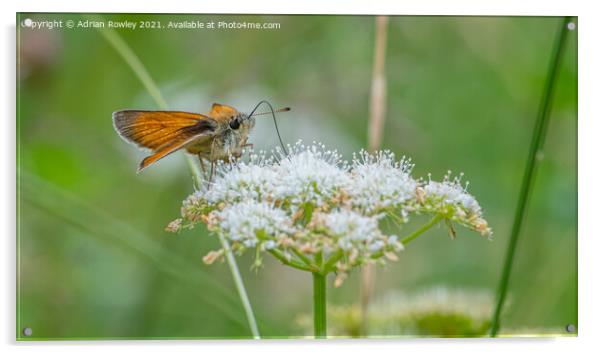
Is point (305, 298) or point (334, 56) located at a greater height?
point (334, 56)

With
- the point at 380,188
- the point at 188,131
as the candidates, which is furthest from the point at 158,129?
the point at 380,188

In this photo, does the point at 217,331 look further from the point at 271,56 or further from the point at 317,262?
the point at 271,56

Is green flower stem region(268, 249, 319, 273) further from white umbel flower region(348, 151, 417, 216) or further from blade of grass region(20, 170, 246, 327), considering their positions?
blade of grass region(20, 170, 246, 327)

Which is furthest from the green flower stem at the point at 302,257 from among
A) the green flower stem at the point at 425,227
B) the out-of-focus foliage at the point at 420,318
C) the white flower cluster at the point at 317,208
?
the out-of-focus foliage at the point at 420,318

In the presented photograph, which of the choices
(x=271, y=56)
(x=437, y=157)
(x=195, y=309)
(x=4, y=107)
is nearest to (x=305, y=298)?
(x=195, y=309)

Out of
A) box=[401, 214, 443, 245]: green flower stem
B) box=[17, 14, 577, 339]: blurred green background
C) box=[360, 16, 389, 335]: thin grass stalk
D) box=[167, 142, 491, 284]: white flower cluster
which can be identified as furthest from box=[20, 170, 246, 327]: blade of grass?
box=[401, 214, 443, 245]: green flower stem

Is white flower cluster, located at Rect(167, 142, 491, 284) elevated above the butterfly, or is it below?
below

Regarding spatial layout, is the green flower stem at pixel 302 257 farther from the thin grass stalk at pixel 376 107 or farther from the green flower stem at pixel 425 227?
the thin grass stalk at pixel 376 107
